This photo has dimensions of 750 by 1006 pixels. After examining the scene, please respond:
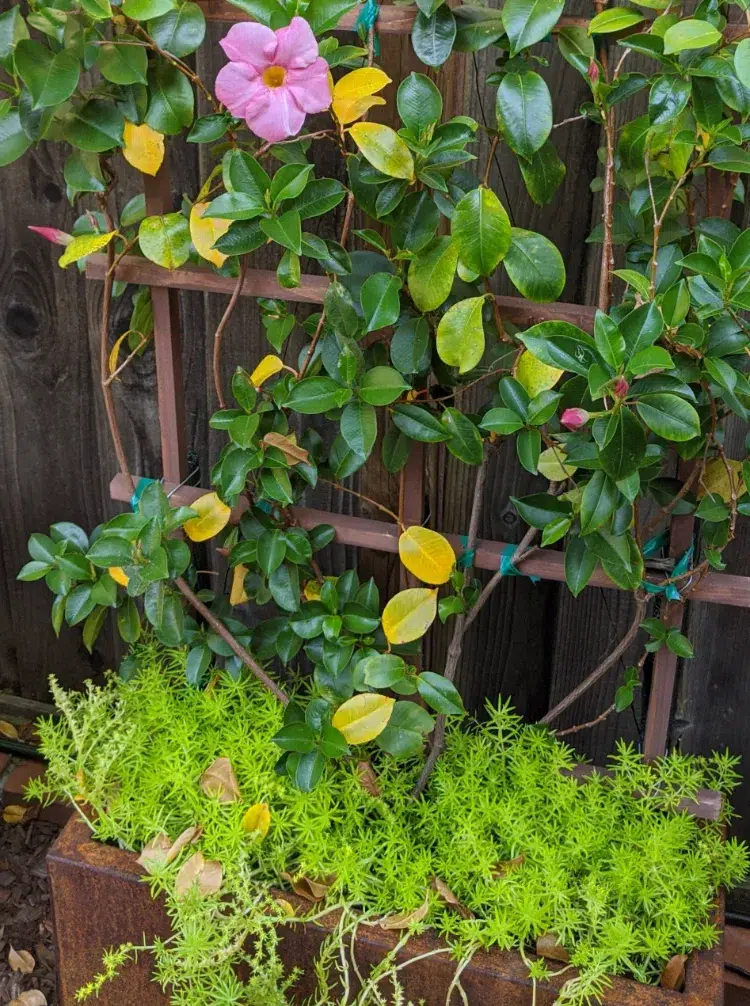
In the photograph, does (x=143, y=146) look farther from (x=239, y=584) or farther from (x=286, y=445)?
(x=239, y=584)

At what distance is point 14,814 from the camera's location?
1.99 m

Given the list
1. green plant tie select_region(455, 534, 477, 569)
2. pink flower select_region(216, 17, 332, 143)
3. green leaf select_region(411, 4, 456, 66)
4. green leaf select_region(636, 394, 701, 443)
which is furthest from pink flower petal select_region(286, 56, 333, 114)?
green plant tie select_region(455, 534, 477, 569)

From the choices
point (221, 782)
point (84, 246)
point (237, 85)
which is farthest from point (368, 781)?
point (237, 85)

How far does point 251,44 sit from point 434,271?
0.98 ft

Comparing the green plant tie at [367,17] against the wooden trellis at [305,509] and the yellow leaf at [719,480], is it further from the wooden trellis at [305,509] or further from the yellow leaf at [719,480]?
the yellow leaf at [719,480]

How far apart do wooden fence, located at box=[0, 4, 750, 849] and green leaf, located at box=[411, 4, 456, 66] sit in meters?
0.26

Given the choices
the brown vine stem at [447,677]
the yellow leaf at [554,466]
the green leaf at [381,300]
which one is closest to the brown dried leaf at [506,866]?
the brown vine stem at [447,677]

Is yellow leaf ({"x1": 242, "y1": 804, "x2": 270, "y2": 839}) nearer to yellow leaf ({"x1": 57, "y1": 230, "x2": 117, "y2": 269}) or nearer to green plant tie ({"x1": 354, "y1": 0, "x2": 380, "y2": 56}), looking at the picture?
yellow leaf ({"x1": 57, "y1": 230, "x2": 117, "y2": 269})

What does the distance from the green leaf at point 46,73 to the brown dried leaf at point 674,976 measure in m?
1.20

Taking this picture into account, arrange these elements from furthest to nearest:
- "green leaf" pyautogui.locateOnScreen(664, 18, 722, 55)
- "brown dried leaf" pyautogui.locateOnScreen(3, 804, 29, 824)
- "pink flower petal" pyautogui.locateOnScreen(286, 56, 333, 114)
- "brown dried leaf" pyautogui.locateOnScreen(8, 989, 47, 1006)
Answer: "brown dried leaf" pyautogui.locateOnScreen(3, 804, 29, 824), "brown dried leaf" pyautogui.locateOnScreen(8, 989, 47, 1006), "pink flower petal" pyautogui.locateOnScreen(286, 56, 333, 114), "green leaf" pyautogui.locateOnScreen(664, 18, 722, 55)

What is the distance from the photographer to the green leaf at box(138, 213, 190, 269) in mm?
1194

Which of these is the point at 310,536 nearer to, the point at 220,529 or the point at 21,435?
the point at 220,529

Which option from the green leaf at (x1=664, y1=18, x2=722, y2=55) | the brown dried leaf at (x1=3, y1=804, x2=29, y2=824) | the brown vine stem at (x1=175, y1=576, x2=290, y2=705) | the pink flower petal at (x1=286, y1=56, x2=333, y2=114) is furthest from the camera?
the brown dried leaf at (x1=3, y1=804, x2=29, y2=824)

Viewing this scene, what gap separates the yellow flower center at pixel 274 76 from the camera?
1.02 m
